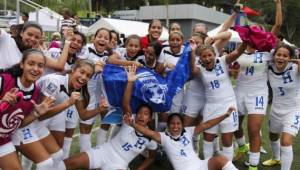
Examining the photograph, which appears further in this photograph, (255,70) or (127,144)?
(255,70)

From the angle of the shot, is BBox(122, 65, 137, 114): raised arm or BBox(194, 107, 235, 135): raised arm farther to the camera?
BBox(194, 107, 235, 135): raised arm

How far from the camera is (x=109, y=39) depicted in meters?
5.86

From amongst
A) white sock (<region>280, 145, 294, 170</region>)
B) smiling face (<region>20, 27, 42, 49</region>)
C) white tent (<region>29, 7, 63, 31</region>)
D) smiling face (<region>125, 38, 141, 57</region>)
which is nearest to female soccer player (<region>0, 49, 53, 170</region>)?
smiling face (<region>20, 27, 42, 49</region>)

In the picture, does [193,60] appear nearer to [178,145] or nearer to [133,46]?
[133,46]

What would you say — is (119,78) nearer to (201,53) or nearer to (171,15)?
(201,53)

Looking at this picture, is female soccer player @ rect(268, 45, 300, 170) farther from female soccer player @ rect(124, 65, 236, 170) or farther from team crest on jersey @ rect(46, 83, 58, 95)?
team crest on jersey @ rect(46, 83, 58, 95)

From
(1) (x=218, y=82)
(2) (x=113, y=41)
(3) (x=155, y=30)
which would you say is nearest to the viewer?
(1) (x=218, y=82)

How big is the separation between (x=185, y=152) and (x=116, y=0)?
49749 mm

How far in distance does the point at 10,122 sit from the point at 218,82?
2847 mm

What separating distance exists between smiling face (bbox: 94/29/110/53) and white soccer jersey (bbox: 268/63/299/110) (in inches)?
93.6

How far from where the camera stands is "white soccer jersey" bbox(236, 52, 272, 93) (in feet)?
19.0

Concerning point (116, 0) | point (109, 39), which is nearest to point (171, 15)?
point (116, 0)

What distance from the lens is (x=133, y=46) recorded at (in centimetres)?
554

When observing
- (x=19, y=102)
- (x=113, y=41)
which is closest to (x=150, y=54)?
(x=113, y=41)
